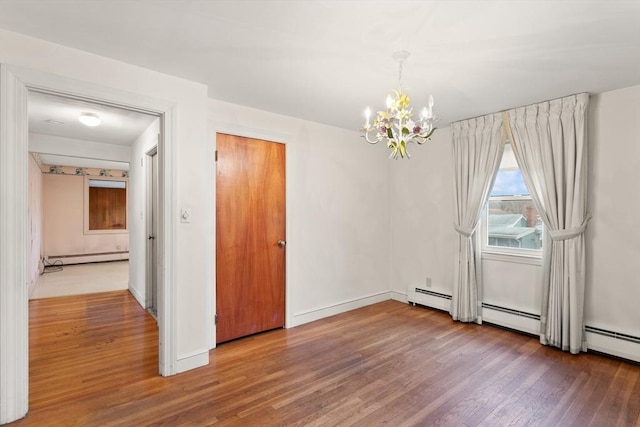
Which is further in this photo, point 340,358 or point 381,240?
point 381,240

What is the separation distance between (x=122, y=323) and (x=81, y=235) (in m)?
5.66

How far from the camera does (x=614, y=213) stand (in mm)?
3049

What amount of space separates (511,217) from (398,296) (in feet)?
6.58

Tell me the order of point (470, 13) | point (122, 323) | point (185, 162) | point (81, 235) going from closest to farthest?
point (470, 13) → point (185, 162) → point (122, 323) → point (81, 235)

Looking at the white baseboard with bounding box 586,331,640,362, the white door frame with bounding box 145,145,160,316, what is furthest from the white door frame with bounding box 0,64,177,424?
the white baseboard with bounding box 586,331,640,362

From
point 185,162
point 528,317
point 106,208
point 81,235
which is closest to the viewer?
point 185,162

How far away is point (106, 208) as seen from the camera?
8.65 metres

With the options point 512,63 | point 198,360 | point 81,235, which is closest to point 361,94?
point 512,63

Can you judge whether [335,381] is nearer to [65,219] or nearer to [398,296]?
[398,296]

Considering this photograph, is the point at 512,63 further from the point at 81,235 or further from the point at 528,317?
the point at 81,235

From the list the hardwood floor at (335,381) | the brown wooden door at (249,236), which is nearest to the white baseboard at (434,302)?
the hardwood floor at (335,381)

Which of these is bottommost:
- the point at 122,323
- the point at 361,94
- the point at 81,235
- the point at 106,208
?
the point at 122,323

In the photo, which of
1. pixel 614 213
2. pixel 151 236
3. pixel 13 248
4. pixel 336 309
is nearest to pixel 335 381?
pixel 336 309

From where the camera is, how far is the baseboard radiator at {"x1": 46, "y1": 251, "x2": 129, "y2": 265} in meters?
7.78
